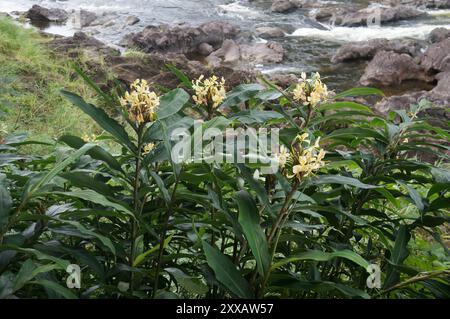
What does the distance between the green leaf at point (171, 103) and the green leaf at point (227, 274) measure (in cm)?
24

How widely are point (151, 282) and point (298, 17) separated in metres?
9.99

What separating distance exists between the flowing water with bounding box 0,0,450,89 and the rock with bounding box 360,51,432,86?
0.82 feet

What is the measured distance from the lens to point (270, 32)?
28.7ft

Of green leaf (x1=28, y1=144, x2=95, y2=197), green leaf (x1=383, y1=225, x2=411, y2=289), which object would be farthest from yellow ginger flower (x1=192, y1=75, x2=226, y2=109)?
green leaf (x1=383, y1=225, x2=411, y2=289)

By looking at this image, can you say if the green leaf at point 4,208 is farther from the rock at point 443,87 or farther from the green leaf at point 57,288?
the rock at point 443,87

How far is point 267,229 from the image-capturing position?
2.88ft

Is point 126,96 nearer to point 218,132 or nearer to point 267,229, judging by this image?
point 218,132

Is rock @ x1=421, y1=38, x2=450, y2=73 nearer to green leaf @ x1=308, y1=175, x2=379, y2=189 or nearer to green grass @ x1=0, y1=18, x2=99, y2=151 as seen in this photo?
green grass @ x1=0, y1=18, x2=99, y2=151

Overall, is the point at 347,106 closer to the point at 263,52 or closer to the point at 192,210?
the point at 192,210

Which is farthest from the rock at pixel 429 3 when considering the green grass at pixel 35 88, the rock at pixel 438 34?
the green grass at pixel 35 88

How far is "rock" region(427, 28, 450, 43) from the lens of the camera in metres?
8.13

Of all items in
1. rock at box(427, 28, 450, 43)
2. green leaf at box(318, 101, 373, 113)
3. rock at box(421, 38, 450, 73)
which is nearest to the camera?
green leaf at box(318, 101, 373, 113)

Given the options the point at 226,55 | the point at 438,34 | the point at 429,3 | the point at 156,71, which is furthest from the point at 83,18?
the point at 429,3

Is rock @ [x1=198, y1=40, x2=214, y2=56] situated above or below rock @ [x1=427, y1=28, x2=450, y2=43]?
below
